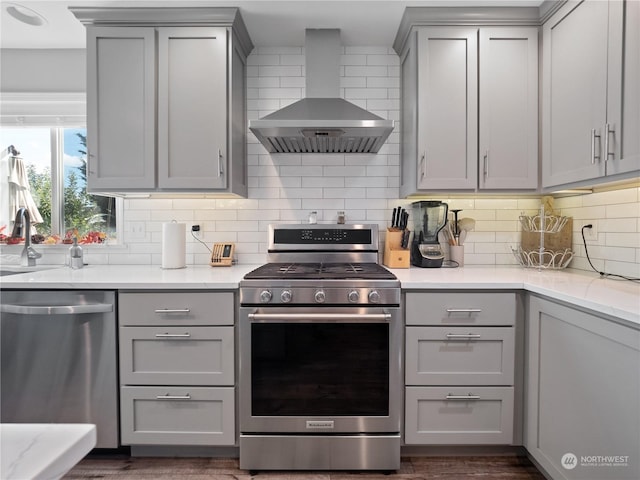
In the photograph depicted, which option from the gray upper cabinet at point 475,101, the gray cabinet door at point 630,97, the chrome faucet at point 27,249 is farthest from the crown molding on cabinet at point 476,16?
the chrome faucet at point 27,249

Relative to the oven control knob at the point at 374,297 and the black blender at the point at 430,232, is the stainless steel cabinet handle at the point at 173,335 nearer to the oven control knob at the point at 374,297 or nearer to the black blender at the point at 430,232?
the oven control knob at the point at 374,297

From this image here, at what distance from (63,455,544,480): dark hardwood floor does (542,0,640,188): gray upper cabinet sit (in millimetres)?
1513

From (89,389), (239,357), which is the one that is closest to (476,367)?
(239,357)

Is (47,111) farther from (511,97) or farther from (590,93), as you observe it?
(590,93)

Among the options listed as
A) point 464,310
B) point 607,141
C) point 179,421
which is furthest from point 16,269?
point 607,141

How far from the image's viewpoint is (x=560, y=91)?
1.90 meters

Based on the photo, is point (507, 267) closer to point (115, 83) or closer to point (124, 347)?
point (124, 347)

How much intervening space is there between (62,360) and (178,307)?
65cm

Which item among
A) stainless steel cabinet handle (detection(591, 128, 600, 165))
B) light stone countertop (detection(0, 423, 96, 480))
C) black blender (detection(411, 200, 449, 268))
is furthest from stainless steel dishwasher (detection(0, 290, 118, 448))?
stainless steel cabinet handle (detection(591, 128, 600, 165))

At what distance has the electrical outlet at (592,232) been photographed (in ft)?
6.66

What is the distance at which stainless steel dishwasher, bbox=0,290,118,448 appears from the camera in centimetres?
178

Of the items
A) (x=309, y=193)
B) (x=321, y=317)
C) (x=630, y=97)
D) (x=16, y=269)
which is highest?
(x=630, y=97)

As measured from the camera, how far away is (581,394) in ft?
4.51

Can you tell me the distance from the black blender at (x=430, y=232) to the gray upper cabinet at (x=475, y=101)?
0.19 metres
